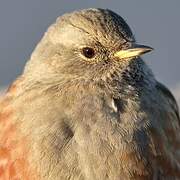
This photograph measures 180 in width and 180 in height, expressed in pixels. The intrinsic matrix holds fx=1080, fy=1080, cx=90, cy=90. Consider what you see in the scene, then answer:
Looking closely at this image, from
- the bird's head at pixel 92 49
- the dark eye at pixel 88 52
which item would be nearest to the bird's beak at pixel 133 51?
the bird's head at pixel 92 49

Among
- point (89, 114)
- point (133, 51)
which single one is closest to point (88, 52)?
point (133, 51)

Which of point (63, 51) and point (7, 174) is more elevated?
point (63, 51)

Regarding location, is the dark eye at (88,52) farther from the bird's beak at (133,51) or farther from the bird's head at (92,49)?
the bird's beak at (133,51)

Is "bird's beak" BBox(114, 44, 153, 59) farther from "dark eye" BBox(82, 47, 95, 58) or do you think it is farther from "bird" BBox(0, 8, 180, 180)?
"dark eye" BBox(82, 47, 95, 58)

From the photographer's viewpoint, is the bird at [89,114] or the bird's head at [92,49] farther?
the bird's head at [92,49]

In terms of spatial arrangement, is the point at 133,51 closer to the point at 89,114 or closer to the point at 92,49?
the point at 92,49

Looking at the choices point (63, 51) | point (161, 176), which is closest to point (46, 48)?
point (63, 51)

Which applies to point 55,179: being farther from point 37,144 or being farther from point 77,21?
point 77,21
